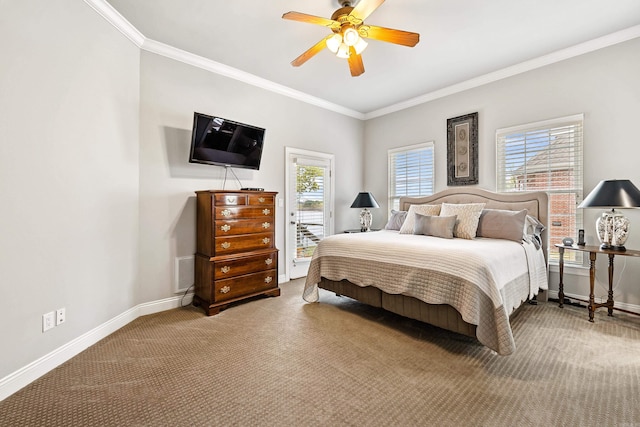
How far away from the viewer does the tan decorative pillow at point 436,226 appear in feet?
11.2

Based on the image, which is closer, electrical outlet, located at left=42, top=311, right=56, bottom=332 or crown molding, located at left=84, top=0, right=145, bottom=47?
electrical outlet, located at left=42, top=311, right=56, bottom=332

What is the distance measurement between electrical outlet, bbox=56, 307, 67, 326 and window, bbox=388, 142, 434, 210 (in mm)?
4637

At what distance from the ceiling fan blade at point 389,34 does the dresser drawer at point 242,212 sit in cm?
216

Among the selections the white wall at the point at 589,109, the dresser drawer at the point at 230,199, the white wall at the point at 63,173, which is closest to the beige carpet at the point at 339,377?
the white wall at the point at 63,173

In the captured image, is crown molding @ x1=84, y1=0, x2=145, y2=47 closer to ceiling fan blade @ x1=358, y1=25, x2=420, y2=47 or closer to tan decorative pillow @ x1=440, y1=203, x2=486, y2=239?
ceiling fan blade @ x1=358, y1=25, x2=420, y2=47

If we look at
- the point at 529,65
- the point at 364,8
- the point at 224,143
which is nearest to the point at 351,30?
the point at 364,8

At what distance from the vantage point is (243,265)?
11.2ft

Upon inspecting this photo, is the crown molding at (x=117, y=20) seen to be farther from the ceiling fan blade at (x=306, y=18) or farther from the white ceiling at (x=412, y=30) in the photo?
the ceiling fan blade at (x=306, y=18)

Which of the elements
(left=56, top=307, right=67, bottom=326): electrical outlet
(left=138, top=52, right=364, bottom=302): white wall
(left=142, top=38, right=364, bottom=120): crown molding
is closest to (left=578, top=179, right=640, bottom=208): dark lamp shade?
(left=138, top=52, right=364, bottom=302): white wall

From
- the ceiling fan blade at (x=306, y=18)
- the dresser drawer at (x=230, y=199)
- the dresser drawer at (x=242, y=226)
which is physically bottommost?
the dresser drawer at (x=242, y=226)

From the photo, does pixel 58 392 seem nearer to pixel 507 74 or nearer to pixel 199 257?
pixel 199 257

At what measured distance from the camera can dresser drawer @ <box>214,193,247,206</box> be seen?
3213 millimetres

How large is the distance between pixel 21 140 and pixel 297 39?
2528mm

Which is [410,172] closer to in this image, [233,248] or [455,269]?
[455,269]
